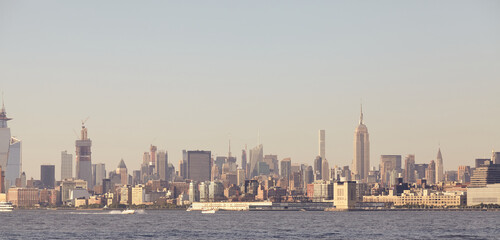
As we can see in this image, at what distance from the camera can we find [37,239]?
158 metres

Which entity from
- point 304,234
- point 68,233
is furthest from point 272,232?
point 68,233

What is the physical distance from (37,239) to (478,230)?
80355 millimetres

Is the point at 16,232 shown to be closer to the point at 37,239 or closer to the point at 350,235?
the point at 37,239

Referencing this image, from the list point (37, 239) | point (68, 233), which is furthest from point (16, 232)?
point (37, 239)

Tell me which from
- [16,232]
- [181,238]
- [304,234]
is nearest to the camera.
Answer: [181,238]

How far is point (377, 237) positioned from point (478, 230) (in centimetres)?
3225

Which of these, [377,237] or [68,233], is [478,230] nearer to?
[377,237]

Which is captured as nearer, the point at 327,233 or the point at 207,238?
the point at 207,238

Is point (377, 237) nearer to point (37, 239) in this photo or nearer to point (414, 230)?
point (414, 230)

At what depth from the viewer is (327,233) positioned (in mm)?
171750

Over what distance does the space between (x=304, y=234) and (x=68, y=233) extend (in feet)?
139

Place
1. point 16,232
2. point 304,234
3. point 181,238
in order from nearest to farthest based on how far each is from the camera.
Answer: point 181,238 → point 304,234 → point 16,232

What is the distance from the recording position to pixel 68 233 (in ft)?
580

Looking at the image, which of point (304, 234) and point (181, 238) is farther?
point (304, 234)
